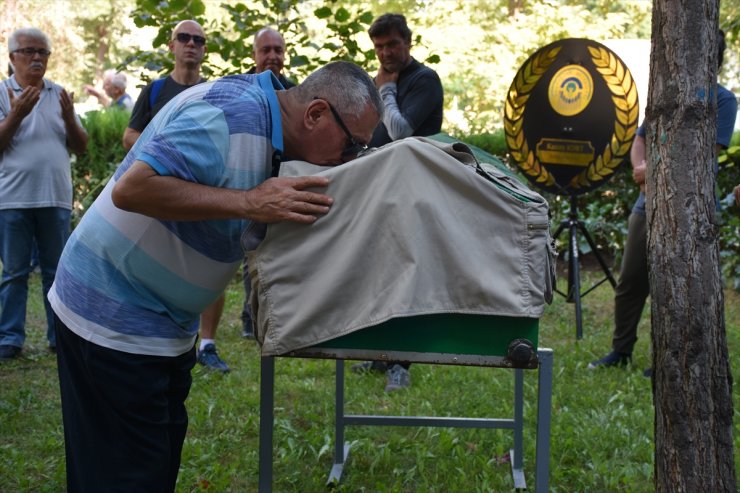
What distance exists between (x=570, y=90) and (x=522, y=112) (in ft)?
1.38

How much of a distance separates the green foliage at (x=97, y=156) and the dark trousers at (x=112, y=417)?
7694 mm

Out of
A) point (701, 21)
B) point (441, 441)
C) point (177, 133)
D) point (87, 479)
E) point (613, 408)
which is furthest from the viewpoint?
point (613, 408)

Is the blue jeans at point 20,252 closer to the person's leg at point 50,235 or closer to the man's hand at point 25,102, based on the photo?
the person's leg at point 50,235

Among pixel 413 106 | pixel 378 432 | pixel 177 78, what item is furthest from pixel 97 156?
pixel 378 432

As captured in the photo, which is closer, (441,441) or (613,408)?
(441,441)

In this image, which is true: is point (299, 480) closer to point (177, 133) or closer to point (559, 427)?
point (559, 427)

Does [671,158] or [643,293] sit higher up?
[671,158]

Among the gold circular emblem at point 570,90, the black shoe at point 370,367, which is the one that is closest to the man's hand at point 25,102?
the black shoe at point 370,367

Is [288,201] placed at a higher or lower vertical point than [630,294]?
higher

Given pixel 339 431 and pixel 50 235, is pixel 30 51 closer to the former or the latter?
pixel 50 235

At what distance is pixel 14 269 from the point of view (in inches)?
227

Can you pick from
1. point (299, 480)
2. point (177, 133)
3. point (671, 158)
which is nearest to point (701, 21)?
point (671, 158)

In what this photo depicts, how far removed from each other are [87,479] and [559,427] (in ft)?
8.68

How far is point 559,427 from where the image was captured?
434 cm
